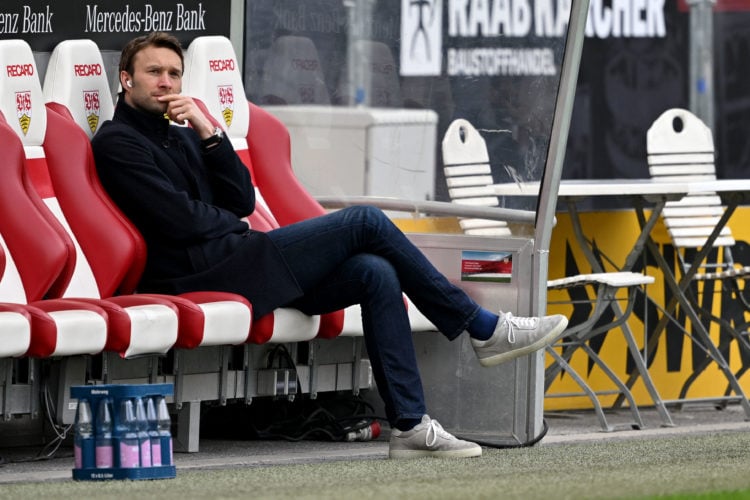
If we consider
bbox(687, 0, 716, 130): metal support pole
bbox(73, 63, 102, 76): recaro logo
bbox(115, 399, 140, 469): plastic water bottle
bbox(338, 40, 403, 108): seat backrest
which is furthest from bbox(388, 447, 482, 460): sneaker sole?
bbox(687, 0, 716, 130): metal support pole

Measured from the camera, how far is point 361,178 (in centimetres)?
741

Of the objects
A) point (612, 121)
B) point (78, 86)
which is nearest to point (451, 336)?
point (78, 86)

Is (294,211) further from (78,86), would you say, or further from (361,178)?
(78,86)

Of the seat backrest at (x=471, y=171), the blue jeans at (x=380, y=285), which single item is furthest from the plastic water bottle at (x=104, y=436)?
the seat backrest at (x=471, y=171)

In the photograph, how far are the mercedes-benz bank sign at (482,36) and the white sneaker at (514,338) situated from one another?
98cm

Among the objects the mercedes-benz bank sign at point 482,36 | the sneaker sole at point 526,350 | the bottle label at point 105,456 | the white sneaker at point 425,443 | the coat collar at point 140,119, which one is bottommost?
the white sneaker at point 425,443

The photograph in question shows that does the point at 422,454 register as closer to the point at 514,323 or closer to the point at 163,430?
the point at 514,323

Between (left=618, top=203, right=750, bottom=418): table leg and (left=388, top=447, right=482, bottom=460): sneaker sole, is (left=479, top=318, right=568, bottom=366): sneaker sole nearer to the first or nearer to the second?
(left=388, top=447, right=482, bottom=460): sneaker sole

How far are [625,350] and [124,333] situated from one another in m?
3.84

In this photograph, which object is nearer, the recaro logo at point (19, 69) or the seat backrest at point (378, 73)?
the recaro logo at point (19, 69)

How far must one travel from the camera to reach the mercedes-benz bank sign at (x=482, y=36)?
685 cm

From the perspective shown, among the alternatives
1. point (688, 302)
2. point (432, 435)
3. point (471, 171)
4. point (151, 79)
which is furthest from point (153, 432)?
point (688, 302)

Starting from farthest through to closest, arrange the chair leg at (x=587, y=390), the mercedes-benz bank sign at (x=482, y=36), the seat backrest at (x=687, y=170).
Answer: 1. the seat backrest at (x=687, y=170)
2. the chair leg at (x=587, y=390)
3. the mercedes-benz bank sign at (x=482, y=36)

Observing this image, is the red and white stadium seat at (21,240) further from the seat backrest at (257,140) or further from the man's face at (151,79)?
the seat backrest at (257,140)
